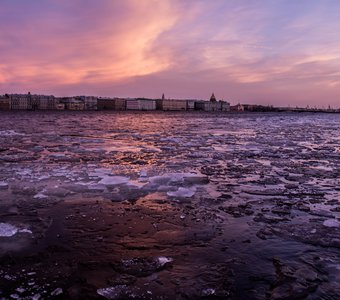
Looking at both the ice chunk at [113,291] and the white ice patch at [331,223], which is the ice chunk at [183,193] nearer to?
the white ice patch at [331,223]

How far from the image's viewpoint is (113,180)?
7.02 m

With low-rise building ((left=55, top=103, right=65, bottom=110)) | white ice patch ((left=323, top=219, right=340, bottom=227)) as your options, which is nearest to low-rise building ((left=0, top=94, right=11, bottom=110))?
low-rise building ((left=55, top=103, right=65, bottom=110))

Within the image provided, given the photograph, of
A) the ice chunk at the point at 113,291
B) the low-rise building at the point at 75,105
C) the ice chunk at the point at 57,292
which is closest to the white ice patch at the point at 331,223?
the ice chunk at the point at 113,291

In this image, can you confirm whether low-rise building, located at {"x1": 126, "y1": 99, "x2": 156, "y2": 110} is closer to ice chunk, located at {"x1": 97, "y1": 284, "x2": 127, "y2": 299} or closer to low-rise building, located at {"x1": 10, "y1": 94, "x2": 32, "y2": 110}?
low-rise building, located at {"x1": 10, "y1": 94, "x2": 32, "y2": 110}

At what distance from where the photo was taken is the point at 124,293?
2.90 meters

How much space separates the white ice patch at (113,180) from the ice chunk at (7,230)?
2541mm

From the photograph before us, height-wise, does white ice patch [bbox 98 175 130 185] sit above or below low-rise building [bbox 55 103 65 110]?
below

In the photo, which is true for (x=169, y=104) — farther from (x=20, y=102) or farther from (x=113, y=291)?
(x=113, y=291)

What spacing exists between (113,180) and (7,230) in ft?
9.67

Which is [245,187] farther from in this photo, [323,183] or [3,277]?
[3,277]

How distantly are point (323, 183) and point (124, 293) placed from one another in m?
5.20

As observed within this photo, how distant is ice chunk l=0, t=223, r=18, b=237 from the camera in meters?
4.09

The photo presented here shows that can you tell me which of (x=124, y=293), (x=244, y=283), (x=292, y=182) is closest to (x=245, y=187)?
(x=292, y=182)

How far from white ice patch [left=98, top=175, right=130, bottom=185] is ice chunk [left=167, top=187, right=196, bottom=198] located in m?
1.20
